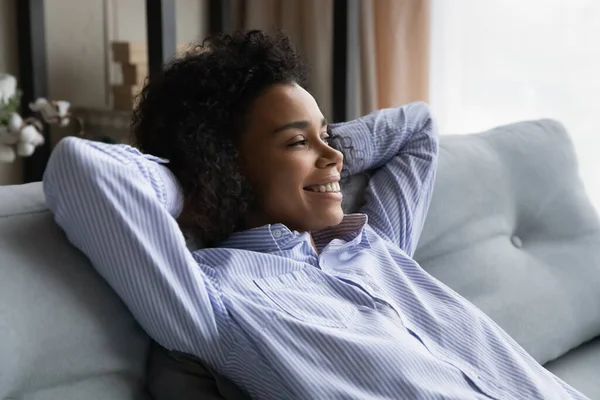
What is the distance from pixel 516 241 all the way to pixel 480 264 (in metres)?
0.17

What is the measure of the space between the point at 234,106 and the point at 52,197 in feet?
1.19

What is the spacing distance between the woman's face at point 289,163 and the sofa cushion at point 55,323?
12.9 inches

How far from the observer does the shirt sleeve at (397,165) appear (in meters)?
1.51

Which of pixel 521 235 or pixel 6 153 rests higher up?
pixel 6 153

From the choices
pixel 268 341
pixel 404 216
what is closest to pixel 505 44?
pixel 404 216

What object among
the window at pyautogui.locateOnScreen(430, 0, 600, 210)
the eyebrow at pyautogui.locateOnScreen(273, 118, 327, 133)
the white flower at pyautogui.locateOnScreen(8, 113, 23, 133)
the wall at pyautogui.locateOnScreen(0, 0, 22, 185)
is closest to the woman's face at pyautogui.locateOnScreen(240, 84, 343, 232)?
the eyebrow at pyautogui.locateOnScreen(273, 118, 327, 133)

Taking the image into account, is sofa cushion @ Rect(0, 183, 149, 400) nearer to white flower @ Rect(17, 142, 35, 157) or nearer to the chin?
the chin

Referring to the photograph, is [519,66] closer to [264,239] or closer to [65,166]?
[264,239]

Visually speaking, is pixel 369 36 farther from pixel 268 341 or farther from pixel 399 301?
pixel 268 341

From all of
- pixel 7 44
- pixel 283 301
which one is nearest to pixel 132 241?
pixel 283 301

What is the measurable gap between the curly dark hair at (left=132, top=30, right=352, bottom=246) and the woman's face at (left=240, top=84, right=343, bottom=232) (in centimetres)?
2

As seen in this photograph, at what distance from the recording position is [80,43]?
114 inches

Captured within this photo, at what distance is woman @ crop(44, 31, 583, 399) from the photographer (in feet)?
3.40

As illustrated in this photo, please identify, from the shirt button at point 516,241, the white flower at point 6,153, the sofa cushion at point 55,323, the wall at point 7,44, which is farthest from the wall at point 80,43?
the sofa cushion at point 55,323
